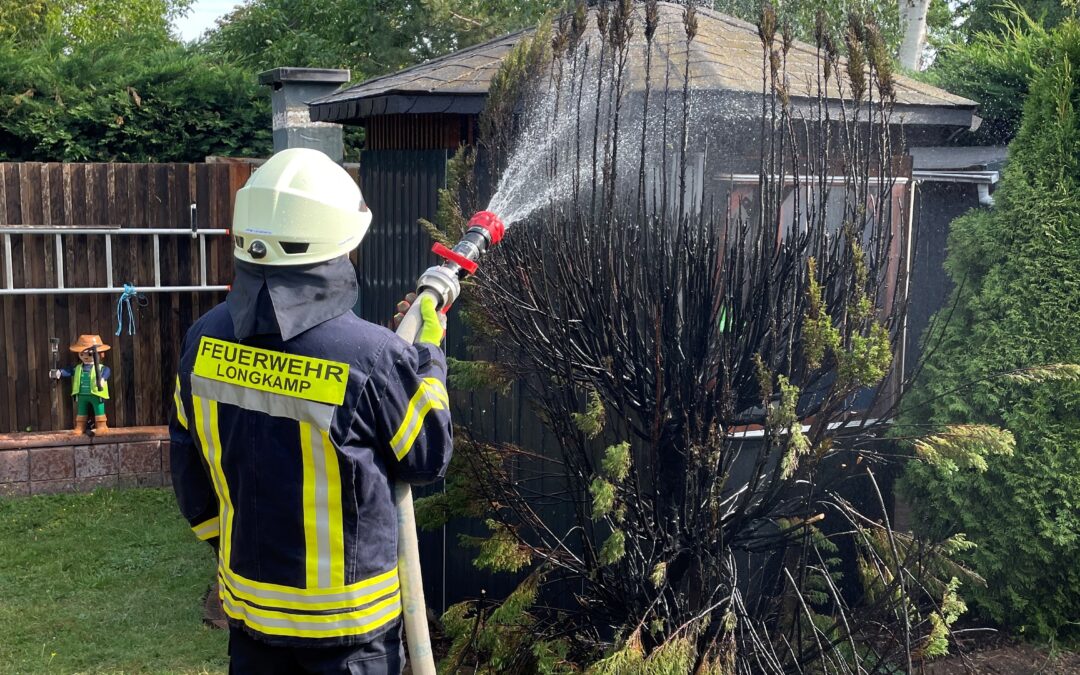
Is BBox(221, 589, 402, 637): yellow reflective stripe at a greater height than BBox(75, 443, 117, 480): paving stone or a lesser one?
greater

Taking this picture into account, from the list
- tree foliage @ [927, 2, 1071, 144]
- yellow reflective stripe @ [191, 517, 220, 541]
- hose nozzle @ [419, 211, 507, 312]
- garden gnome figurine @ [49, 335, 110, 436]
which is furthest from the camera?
tree foliage @ [927, 2, 1071, 144]

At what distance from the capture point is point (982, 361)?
199 inches

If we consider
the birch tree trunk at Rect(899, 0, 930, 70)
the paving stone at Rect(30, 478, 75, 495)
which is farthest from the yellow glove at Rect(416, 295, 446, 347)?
the birch tree trunk at Rect(899, 0, 930, 70)

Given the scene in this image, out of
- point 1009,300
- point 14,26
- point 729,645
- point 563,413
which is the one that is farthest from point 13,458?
point 14,26

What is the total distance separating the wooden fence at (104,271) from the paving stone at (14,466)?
359mm

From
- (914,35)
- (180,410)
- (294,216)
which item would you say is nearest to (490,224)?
(294,216)

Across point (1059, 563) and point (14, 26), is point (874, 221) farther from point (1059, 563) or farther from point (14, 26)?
point (14, 26)

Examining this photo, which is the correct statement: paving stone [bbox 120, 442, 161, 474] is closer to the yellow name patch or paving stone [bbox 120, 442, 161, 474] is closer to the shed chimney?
the shed chimney

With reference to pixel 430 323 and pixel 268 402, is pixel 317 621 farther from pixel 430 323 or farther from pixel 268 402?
pixel 430 323

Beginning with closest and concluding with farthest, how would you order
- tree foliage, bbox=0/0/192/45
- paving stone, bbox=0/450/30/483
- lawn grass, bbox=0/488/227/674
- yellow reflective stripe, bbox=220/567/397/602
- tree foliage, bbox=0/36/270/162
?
yellow reflective stripe, bbox=220/567/397/602 → lawn grass, bbox=0/488/227/674 → paving stone, bbox=0/450/30/483 → tree foliage, bbox=0/36/270/162 → tree foliage, bbox=0/0/192/45

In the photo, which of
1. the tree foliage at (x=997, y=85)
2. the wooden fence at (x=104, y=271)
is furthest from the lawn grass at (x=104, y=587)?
the tree foliage at (x=997, y=85)

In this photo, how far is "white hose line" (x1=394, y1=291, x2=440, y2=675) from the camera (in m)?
3.09

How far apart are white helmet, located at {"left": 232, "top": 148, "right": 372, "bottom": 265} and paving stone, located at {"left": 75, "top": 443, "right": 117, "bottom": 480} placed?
19.0 feet

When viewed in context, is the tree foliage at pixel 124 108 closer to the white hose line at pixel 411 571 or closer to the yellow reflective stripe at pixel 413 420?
the white hose line at pixel 411 571
